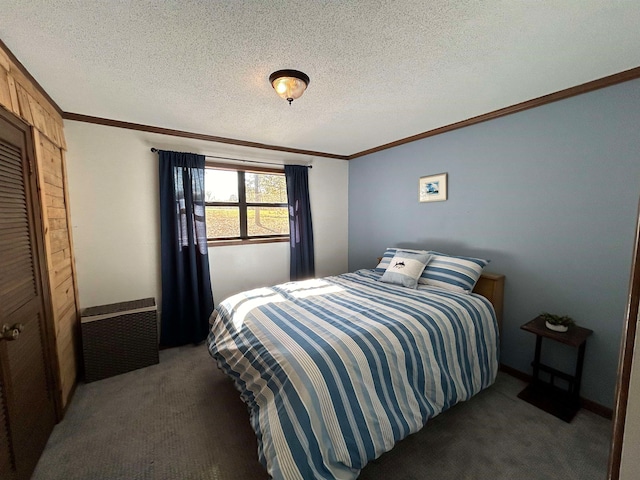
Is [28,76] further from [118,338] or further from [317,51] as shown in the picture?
[118,338]

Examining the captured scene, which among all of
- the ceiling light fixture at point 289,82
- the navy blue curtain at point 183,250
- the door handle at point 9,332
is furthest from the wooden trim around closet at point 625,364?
the navy blue curtain at point 183,250

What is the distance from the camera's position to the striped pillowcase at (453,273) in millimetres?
2400

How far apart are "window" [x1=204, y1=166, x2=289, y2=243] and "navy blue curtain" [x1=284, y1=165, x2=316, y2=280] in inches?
5.9

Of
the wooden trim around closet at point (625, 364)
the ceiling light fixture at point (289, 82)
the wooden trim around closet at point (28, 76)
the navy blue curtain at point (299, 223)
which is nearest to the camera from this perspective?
the wooden trim around closet at point (625, 364)

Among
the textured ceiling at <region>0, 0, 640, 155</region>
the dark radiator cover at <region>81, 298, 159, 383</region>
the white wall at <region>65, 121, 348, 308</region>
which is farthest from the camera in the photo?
the white wall at <region>65, 121, 348, 308</region>

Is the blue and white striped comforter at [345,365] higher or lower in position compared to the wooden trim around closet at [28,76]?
lower

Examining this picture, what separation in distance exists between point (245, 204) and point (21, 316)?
226cm

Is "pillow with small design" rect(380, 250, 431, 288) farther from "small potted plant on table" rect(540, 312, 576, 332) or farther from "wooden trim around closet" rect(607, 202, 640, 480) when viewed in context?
"wooden trim around closet" rect(607, 202, 640, 480)

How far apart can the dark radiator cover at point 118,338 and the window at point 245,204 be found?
3.52 ft

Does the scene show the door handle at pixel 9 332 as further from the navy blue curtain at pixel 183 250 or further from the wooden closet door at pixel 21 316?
the navy blue curtain at pixel 183 250

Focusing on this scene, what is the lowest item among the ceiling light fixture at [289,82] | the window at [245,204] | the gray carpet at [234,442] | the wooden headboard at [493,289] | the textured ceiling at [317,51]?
the gray carpet at [234,442]

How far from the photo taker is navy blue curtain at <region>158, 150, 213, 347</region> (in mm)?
2848

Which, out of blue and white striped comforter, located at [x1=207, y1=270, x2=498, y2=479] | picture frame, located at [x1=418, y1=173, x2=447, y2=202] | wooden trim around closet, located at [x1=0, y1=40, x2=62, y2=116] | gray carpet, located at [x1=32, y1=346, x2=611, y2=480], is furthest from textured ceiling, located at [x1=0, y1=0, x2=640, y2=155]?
gray carpet, located at [x1=32, y1=346, x2=611, y2=480]

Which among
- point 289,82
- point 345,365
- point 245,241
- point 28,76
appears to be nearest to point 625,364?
point 345,365
